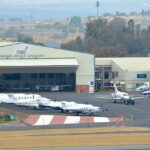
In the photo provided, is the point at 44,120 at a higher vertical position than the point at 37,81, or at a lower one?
lower

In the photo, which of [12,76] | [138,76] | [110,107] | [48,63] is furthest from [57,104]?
[138,76]

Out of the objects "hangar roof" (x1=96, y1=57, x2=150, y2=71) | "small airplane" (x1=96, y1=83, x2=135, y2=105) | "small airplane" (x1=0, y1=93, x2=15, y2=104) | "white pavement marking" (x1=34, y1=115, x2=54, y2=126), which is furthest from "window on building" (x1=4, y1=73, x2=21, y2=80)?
"white pavement marking" (x1=34, y1=115, x2=54, y2=126)

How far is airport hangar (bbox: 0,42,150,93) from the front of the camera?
108531 mm

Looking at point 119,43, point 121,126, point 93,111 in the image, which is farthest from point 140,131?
point 119,43

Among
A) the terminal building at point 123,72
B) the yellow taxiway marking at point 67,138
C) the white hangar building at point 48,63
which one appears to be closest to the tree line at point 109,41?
the terminal building at point 123,72

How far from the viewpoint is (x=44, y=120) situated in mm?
73312

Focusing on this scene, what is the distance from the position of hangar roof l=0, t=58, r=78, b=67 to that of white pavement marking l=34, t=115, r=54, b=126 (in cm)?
2985

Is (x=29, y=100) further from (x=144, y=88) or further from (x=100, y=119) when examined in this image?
(x=144, y=88)

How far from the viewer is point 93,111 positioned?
8006 cm

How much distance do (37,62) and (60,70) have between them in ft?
13.0

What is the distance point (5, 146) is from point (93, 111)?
86.5 ft

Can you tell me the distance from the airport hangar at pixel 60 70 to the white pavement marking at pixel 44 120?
29855 mm

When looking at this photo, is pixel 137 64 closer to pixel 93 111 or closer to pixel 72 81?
pixel 72 81

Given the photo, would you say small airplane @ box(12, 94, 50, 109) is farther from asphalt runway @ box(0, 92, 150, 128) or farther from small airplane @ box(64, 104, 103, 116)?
small airplane @ box(64, 104, 103, 116)
